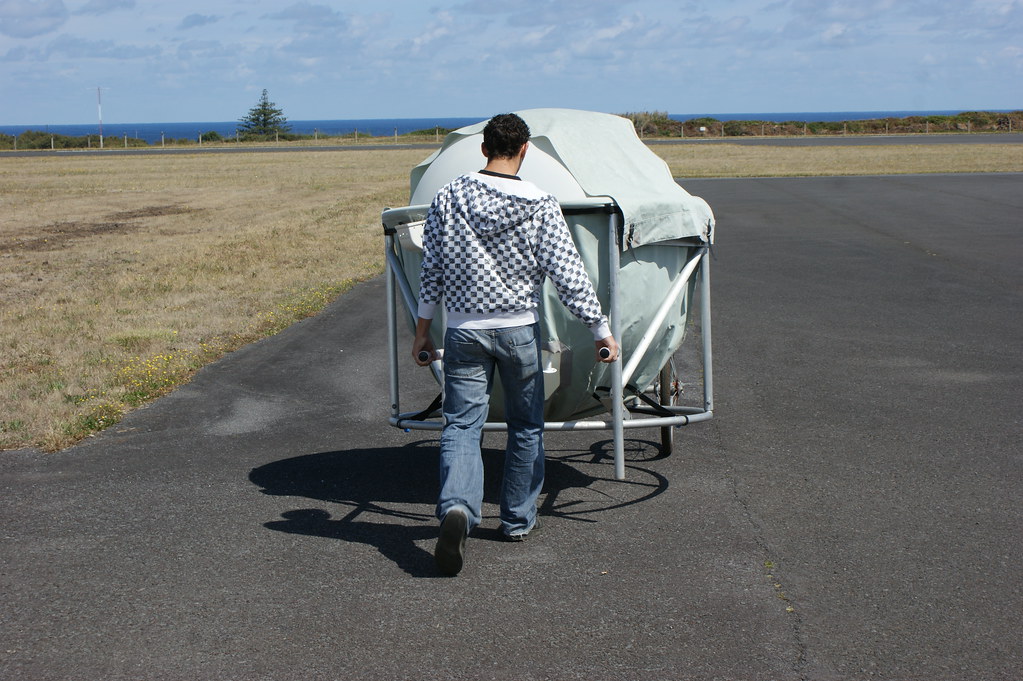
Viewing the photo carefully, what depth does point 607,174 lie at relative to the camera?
565cm

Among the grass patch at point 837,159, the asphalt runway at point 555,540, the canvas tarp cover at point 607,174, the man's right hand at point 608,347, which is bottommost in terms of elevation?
the asphalt runway at point 555,540

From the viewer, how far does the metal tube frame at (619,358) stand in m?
5.25

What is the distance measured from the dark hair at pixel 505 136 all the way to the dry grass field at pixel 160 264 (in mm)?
3762

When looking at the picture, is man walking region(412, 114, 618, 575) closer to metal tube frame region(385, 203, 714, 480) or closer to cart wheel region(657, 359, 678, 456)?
metal tube frame region(385, 203, 714, 480)

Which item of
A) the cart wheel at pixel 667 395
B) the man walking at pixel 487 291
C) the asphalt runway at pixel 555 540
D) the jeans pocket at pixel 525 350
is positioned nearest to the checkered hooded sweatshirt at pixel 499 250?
the man walking at pixel 487 291

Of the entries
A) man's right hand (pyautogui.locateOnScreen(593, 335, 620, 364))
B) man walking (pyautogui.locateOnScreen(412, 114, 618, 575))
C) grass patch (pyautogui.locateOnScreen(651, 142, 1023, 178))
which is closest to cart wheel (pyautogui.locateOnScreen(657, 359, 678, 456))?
man's right hand (pyautogui.locateOnScreen(593, 335, 620, 364))

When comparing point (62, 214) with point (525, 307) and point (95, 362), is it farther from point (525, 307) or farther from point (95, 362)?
point (525, 307)

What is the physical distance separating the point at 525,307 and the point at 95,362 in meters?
5.78

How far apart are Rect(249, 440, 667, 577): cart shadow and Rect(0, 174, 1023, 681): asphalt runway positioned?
0.02 m

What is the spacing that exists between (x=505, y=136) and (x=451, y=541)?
1.77 meters

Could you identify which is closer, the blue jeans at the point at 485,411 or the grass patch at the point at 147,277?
the blue jeans at the point at 485,411

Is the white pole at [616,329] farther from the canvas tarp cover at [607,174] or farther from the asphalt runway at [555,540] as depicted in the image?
the asphalt runway at [555,540]

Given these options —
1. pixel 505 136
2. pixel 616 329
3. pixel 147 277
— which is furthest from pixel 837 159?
pixel 505 136

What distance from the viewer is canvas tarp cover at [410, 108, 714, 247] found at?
5.41 m
